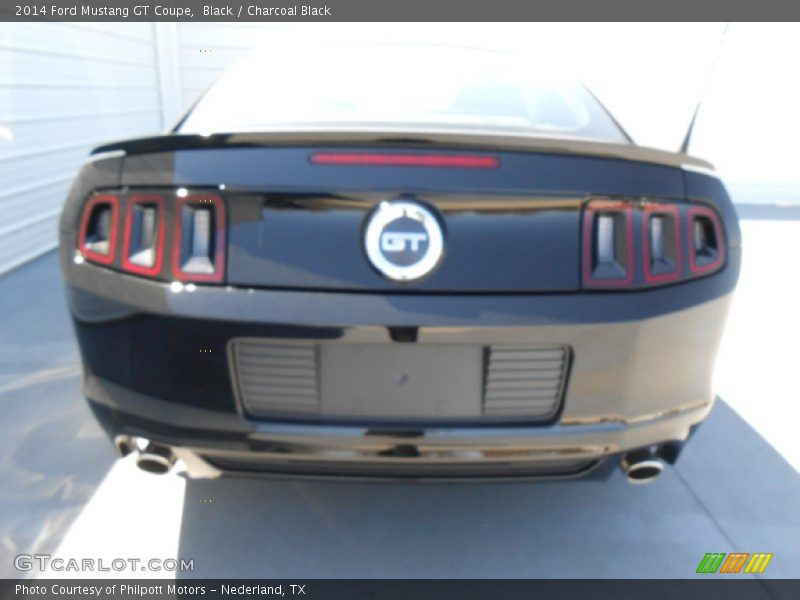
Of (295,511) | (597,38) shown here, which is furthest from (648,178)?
(597,38)

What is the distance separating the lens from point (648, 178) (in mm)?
1481

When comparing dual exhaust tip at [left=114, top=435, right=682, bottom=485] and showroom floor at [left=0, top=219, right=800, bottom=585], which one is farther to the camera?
showroom floor at [left=0, top=219, right=800, bottom=585]

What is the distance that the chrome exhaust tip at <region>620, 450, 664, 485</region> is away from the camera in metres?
1.63

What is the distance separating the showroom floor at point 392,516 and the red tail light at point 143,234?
841 millimetres

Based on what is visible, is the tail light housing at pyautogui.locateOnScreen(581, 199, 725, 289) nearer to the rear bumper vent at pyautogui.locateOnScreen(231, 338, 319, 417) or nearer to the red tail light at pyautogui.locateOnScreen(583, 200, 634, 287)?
the red tail light at pyautogui.locateOnScreen(583, 200, 634, 287)

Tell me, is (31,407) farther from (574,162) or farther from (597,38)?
(597,38)

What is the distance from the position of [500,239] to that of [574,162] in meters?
0.26

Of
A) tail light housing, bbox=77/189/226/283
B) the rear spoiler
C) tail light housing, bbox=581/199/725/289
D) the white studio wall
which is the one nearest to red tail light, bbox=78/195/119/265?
tail light housing, bbox=77/189/226/283

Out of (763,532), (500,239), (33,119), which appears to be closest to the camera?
(500,239)
